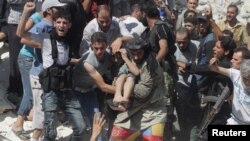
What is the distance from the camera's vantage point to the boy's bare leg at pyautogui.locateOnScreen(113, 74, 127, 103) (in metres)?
5.94

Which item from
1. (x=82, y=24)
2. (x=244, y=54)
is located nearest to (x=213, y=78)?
(x=244, y=54)

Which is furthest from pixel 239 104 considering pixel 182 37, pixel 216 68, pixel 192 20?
pixel 192 20

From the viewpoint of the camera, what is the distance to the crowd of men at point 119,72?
615 centimetres

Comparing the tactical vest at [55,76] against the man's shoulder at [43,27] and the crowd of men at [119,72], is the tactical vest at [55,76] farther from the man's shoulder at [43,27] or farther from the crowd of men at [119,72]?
the man's shoulder at [43,27]

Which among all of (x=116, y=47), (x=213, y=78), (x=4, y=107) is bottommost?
(x=4, y=107)

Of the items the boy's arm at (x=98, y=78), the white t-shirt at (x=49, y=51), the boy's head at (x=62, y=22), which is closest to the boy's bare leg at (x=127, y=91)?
the boy's arm at (x=98, y=78)

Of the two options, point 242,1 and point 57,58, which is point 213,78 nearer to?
point 57,58

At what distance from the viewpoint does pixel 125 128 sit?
6.18 metres

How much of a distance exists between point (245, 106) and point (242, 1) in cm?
512

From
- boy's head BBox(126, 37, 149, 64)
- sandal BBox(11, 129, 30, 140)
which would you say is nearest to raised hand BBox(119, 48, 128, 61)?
boy's head BBox(126, 37, 149, 64)

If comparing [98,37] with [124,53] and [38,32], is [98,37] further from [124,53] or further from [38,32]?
[38,32]

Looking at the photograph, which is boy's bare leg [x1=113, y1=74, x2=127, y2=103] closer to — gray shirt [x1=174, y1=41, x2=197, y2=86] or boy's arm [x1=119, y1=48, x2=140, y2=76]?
boy's arm [x1=119, y1=48, x2=140, y2=76]

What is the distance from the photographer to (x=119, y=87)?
19.9 ft

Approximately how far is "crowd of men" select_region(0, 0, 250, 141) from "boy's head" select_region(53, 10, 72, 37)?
0.04 ft
